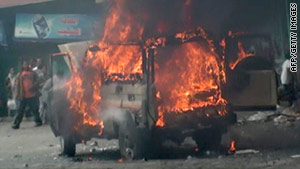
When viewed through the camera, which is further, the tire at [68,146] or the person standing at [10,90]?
the person standing at [10,90]

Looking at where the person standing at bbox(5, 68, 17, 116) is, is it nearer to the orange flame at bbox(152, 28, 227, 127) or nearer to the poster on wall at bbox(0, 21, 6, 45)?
the poster on wall at bbox(0, 21, 6, 45)

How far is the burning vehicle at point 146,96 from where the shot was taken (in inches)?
365

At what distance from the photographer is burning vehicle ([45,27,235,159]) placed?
927 cm

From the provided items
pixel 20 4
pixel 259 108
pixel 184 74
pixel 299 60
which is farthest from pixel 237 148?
pixel 20 4

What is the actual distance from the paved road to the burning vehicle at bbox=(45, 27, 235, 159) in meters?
0.45

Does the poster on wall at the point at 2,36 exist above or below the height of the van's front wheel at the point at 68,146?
above

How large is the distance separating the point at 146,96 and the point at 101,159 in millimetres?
1912

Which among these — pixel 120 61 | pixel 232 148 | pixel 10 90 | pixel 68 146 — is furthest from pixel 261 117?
pixel 10 90

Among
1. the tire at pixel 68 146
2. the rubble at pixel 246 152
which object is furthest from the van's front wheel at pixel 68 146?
the rubble at pixel 246 152

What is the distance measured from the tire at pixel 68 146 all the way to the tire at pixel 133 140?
164cm

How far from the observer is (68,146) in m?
10.8

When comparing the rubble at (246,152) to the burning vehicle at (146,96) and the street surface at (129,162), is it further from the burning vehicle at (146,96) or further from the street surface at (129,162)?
the burning vehicle at (146,96)

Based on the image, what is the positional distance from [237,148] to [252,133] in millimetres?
2035

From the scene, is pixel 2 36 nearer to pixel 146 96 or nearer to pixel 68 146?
pixel 68 146
